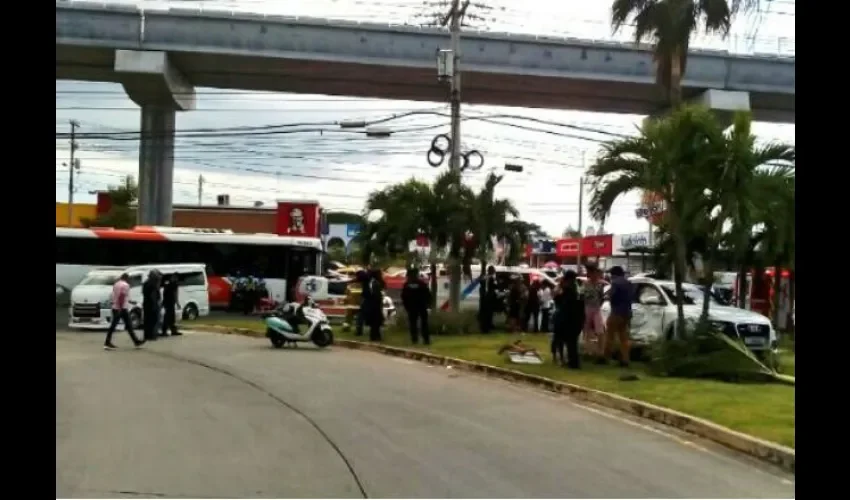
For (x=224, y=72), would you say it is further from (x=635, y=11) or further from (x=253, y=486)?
(x=253, y=486)

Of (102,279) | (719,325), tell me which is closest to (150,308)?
(102,279)

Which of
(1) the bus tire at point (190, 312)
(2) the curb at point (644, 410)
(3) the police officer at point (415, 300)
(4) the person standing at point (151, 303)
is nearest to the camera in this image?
(2) the curb at point (644, 410)

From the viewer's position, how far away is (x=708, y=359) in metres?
15.5

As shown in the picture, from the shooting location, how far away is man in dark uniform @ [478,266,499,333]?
25.3 metres

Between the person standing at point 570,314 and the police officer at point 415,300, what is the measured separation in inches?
207

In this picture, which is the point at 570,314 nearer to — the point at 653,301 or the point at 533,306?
the point at 653,301

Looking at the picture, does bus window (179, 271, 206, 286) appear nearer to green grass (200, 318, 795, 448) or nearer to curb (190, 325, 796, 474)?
curb (190, 325, 796, 474)

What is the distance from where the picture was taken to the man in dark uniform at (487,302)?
2528cm

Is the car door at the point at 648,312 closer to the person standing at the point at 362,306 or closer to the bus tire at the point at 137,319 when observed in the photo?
the person standing at the point at 362,306

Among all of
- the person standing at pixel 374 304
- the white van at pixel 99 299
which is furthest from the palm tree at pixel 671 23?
the white van at pixel 99 299

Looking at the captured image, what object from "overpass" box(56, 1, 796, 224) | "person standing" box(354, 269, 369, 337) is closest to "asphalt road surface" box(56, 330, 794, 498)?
"person standing" box(354, 269, 369, 337)

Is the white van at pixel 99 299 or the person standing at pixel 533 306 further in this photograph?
the white van at pixel 99 299

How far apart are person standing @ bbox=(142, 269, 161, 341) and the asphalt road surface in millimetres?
6649

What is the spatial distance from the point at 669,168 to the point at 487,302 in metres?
9.31
